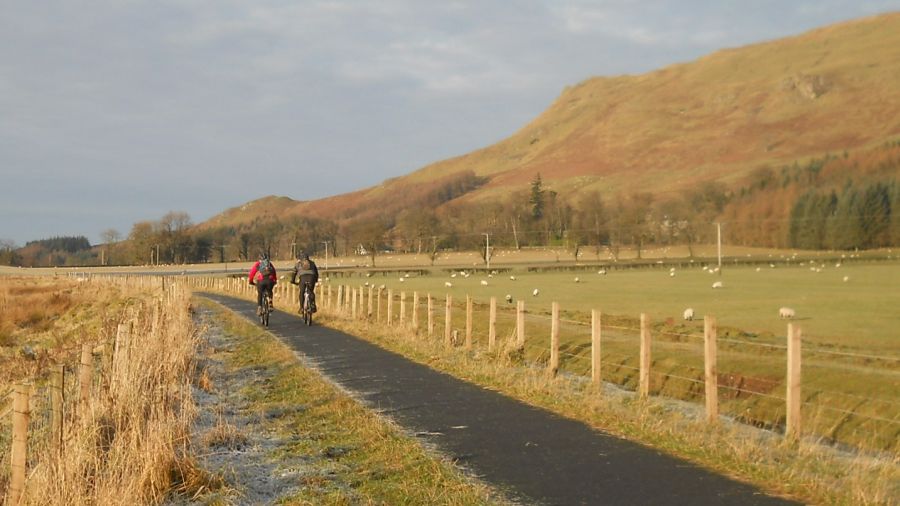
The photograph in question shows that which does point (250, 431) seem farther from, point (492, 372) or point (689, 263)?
point (689, 263)

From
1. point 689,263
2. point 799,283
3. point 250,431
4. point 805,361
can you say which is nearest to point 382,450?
point 250,431

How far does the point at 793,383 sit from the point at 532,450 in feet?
11.2

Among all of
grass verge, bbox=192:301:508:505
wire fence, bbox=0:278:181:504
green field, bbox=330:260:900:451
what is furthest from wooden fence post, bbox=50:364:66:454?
A: green field, bbox=330:260:900:451

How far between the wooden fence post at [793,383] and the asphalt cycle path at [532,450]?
7.12ft

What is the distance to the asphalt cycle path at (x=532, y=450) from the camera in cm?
744

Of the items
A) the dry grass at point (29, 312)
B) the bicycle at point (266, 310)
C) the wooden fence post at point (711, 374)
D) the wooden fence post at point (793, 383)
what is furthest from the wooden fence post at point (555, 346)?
the dry grass at point (29, 312)

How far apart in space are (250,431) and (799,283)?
53458 millimetres

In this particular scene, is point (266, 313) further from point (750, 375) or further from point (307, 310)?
point (750, 375)

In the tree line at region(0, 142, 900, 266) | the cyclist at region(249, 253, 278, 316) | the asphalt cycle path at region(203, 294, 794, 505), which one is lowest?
the asphalt cycle path at region(203, 294, 794, 505)

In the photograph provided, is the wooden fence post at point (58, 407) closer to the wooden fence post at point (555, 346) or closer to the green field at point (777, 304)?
the wooden fence post at point (555, 346)

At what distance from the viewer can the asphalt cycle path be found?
24.4 ft

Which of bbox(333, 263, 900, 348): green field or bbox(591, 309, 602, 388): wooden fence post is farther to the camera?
bbox(333, 263, 900, 348): green field

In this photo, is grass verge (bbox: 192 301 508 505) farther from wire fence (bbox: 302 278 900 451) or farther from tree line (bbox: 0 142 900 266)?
tree line (bbox: 0 142 900 266)

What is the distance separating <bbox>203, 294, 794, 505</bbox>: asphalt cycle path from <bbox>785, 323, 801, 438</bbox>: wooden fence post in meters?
2.17
